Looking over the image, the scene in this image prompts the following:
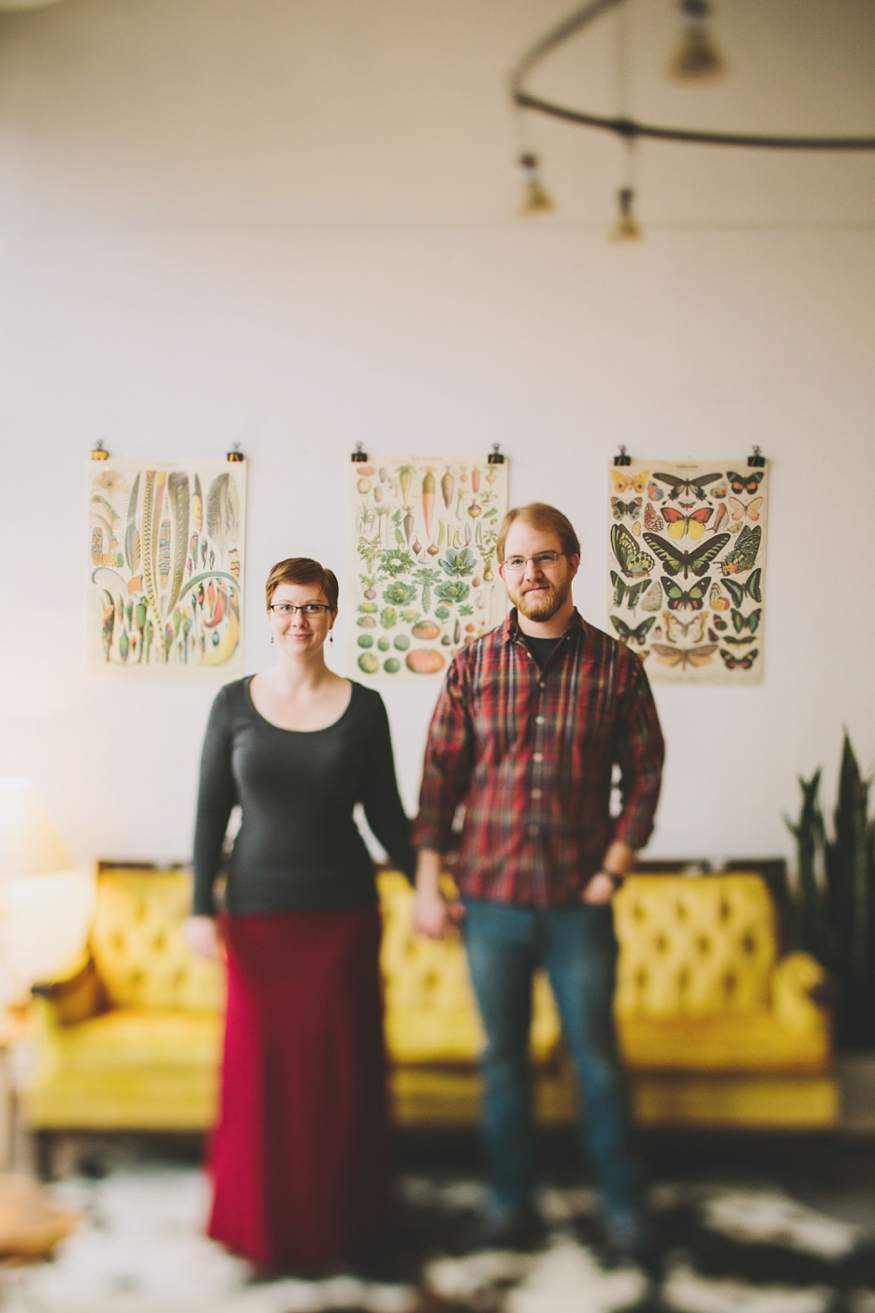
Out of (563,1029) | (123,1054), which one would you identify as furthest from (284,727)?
(123,1054)

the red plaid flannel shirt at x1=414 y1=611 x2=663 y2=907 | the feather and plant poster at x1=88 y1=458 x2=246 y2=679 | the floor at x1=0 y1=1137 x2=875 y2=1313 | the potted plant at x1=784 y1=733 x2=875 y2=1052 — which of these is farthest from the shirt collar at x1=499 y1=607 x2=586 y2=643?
the floor at x1=0 y1=1137 x2=875 y2=1313

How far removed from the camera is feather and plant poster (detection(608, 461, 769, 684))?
271 cm

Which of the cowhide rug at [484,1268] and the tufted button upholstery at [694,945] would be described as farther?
the tufted button upholstery at [694,945]

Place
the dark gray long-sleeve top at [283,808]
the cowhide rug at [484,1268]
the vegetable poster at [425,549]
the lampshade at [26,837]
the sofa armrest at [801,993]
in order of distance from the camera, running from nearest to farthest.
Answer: the cowhide rug at [484,1268], the dark gray long-sleeve top at [283,808], the sofa armrest at [801,993], the lampshade at [26,837], the vegetable poster at [425,549]

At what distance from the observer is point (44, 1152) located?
2.17m

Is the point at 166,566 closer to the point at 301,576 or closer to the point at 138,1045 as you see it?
the point at 301,576

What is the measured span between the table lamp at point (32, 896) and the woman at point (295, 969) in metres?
0.82

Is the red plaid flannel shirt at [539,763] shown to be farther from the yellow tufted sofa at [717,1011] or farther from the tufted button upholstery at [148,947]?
the tufted button upholstery at [148,947]

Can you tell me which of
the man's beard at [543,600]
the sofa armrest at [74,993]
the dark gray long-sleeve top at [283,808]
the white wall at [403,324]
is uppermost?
the white wall at [403,324]

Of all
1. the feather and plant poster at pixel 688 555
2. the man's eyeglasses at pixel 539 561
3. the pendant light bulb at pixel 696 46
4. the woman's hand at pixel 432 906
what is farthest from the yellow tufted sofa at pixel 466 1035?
the pendant light bulb at pixel 696 46

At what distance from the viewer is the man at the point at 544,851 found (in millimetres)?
1873

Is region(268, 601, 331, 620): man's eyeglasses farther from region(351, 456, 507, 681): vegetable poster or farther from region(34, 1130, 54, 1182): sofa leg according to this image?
region(34, 1130, 54, 1182): sofa leg

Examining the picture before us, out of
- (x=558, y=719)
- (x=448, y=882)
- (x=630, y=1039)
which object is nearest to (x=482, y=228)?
(x=558, y=719)

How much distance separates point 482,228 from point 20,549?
173cm
